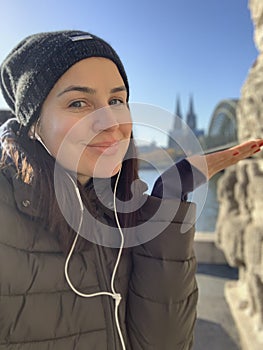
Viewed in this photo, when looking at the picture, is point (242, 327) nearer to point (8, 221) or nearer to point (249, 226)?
point (249, 226)

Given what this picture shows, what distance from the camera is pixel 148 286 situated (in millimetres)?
539

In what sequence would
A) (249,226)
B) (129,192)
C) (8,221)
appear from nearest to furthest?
(8,221) < (129,192) < (249,226)

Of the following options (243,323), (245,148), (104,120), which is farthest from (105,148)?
(243,323)

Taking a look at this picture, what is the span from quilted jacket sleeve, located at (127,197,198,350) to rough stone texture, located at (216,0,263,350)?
104 cm

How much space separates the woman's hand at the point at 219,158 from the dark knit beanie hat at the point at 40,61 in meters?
0.22

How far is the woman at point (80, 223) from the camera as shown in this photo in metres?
0.48

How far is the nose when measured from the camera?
1.68ft

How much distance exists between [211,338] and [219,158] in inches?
58.3

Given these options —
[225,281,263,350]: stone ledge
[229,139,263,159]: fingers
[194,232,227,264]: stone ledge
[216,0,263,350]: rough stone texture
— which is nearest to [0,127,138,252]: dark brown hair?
[229,139,263,159]: fingers

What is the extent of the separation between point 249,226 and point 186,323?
1.25 meters

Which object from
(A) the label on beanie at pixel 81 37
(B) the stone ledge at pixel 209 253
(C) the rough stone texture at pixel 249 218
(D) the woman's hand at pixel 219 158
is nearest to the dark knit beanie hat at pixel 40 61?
(A) the label on beanie at pixel 81 37

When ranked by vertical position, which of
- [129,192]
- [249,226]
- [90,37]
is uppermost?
[90,37]

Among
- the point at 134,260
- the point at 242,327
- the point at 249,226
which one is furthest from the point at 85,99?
the point at 242,327

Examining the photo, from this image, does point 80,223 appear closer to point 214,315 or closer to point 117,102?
point 117,102
